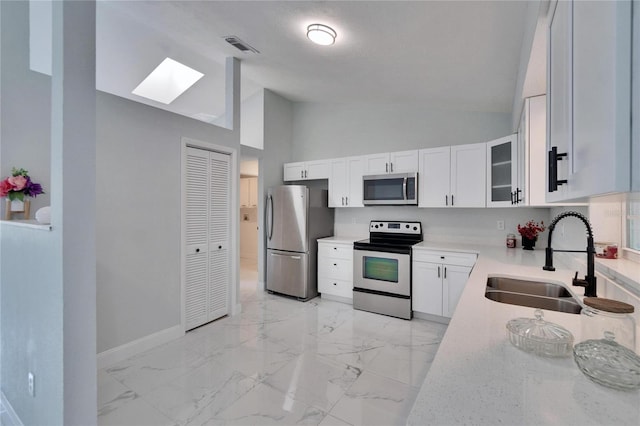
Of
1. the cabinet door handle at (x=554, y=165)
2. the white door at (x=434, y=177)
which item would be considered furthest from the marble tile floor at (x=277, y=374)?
the cabinet door handle at (x=554, y=165)

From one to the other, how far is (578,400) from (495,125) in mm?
3582

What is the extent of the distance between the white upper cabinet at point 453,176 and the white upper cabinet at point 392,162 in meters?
0.11

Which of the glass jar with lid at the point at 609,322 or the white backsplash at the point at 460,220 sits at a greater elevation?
the white backsplash at the point at 460,220

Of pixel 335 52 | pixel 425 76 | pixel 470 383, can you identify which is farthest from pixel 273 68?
pixel 470 383

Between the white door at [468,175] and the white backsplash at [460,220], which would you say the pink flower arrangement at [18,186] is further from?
the white door at [468,175]

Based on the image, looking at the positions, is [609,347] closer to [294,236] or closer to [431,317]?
[431,317]

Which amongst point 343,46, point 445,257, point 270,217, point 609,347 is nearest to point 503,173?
point 445,257

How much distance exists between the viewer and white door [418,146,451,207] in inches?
138

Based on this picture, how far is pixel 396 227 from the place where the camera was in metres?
4.07

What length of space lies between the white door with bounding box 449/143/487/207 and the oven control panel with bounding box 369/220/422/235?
63 cm

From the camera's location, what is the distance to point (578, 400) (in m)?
0.68

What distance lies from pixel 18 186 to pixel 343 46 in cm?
277

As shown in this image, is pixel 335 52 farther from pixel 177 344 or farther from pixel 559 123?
pixel 177 344

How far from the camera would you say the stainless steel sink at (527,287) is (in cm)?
174
